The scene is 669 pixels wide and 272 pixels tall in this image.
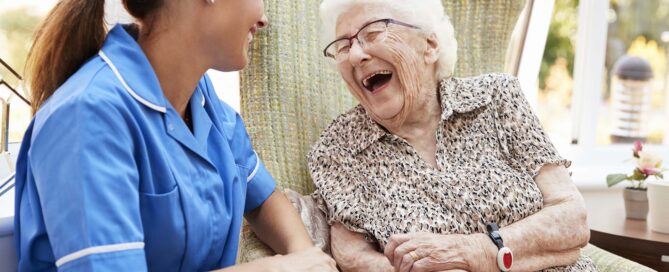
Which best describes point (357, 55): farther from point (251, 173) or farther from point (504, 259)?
point (504, 259)

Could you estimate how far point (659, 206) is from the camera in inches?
82.9

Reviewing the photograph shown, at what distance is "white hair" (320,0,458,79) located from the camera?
175cm

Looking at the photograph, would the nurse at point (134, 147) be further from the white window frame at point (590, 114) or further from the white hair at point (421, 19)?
the white window frame at point (590, 114)

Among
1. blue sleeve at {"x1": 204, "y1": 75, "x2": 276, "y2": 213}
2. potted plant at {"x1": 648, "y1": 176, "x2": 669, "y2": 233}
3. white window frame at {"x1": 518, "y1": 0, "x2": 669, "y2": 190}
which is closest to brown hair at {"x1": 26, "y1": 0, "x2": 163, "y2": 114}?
blue sleeve at {"x1": 204, "y1": 75, "x2": 276, "y2": 213}

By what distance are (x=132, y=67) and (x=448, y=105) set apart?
0.82 meters

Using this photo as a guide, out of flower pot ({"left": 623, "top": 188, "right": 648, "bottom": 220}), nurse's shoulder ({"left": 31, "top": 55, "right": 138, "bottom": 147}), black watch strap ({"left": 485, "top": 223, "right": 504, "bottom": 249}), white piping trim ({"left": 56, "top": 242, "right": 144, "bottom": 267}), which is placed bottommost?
flower pot ({"left": 623, "top": 188, "right": 648, "bottom": 220})

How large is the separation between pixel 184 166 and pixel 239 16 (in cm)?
27

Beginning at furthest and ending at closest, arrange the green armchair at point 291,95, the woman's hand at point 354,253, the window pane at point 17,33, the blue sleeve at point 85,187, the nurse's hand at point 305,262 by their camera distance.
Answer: the window pane at point 17,33, the green armchair at point 291,95, the woman's hand at point 354,253, the nurse's hand at point 305,262, the blue sleeve at point 85,187

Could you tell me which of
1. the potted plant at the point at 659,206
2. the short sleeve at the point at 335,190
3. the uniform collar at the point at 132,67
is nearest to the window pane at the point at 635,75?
the potted plant at the point at 659,206

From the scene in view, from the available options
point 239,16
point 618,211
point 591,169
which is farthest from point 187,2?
point 591,169

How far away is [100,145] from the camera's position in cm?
105

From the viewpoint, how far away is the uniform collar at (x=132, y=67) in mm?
1162

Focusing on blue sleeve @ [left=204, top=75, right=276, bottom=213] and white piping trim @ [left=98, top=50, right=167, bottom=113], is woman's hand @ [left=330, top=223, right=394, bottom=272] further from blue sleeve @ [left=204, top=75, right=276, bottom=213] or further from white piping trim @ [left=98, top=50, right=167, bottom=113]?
white piping trim @ [left=98, top=50, right=167, bottom=113]

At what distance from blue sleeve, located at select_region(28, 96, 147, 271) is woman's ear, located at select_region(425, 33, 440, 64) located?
35.7 inches
